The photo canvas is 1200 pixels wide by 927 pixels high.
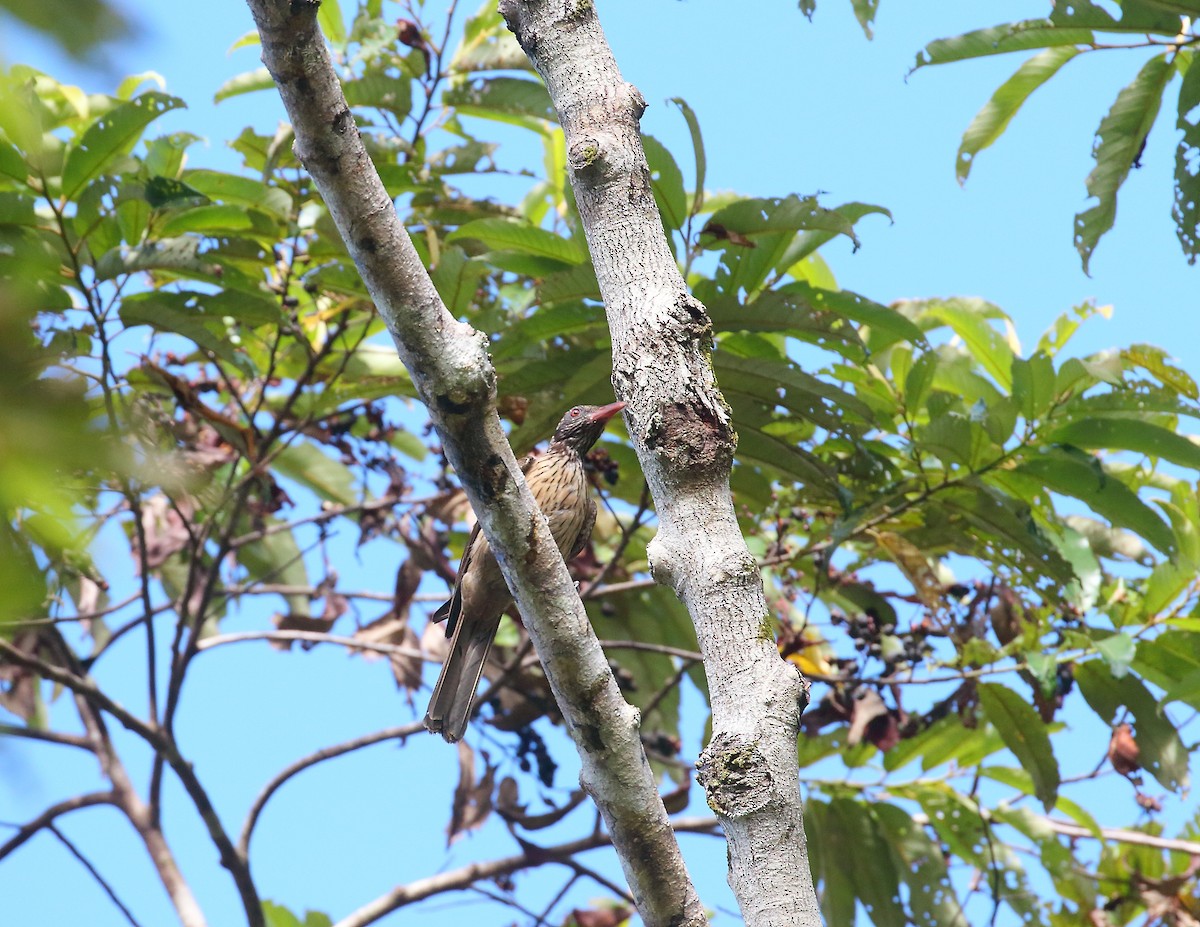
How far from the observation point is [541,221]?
4.87 m

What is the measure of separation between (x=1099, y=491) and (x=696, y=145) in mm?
1555

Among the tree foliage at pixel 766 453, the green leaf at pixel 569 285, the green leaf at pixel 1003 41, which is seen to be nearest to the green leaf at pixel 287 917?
the tree foliage at pixel 766 453

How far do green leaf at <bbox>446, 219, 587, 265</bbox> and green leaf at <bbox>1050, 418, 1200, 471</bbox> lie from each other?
5.09 feet

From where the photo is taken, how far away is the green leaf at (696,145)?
10.5ft

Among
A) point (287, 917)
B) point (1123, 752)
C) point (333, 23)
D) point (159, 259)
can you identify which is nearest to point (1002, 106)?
point (1123, 752)

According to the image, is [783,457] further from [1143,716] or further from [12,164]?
[12,164]

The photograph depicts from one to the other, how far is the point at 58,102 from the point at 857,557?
130 inches

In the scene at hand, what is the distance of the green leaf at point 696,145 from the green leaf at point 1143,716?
1.92 m

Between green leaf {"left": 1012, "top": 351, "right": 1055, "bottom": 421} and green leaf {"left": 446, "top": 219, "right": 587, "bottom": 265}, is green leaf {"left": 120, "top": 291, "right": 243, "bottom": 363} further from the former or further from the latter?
green leaf {"left": 1012, "top": 351, "right": 1055, "bottom": 421}

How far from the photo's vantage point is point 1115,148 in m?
3.44

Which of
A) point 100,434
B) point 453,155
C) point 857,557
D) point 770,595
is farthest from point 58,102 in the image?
point 100,434

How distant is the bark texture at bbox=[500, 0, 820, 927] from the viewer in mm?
1801

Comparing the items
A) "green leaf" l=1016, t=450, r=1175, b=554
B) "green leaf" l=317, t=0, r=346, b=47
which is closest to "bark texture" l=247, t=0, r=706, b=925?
"green leaf" l=1016, t=450, r=1175, b=554

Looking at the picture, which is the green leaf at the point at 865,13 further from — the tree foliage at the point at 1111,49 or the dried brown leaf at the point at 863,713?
the dried brown leaf at the point at 863,713
